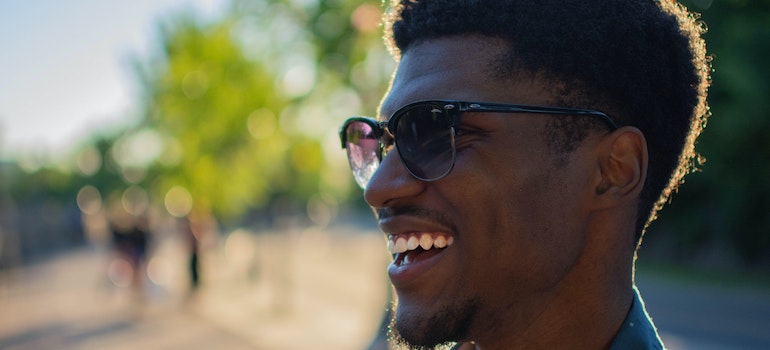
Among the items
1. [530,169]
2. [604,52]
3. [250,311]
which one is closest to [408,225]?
[530,169]

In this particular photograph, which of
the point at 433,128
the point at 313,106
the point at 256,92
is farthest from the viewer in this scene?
the point at 256,92

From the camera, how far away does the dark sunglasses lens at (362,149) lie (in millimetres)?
2028

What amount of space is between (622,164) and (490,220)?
0.35 m

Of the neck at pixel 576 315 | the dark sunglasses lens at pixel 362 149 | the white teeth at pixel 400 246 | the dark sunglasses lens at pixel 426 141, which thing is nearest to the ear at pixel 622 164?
the neck at pixel 576 315

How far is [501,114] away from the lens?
1619 mm

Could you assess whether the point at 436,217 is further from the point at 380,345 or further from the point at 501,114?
the point at 380,345

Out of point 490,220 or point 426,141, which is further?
point 426,141

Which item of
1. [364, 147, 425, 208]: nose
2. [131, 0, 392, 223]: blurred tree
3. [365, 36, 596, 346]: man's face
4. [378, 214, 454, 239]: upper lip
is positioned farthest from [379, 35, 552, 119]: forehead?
[131, 0, 392, 223]: blurred tree

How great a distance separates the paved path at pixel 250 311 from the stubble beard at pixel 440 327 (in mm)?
6502

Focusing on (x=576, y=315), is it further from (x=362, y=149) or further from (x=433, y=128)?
(x=362, y=149)

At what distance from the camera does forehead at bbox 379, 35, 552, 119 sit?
1638 mm

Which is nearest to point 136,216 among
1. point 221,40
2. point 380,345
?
point 221,40

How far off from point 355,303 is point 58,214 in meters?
25.7

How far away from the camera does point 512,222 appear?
1599 mm
